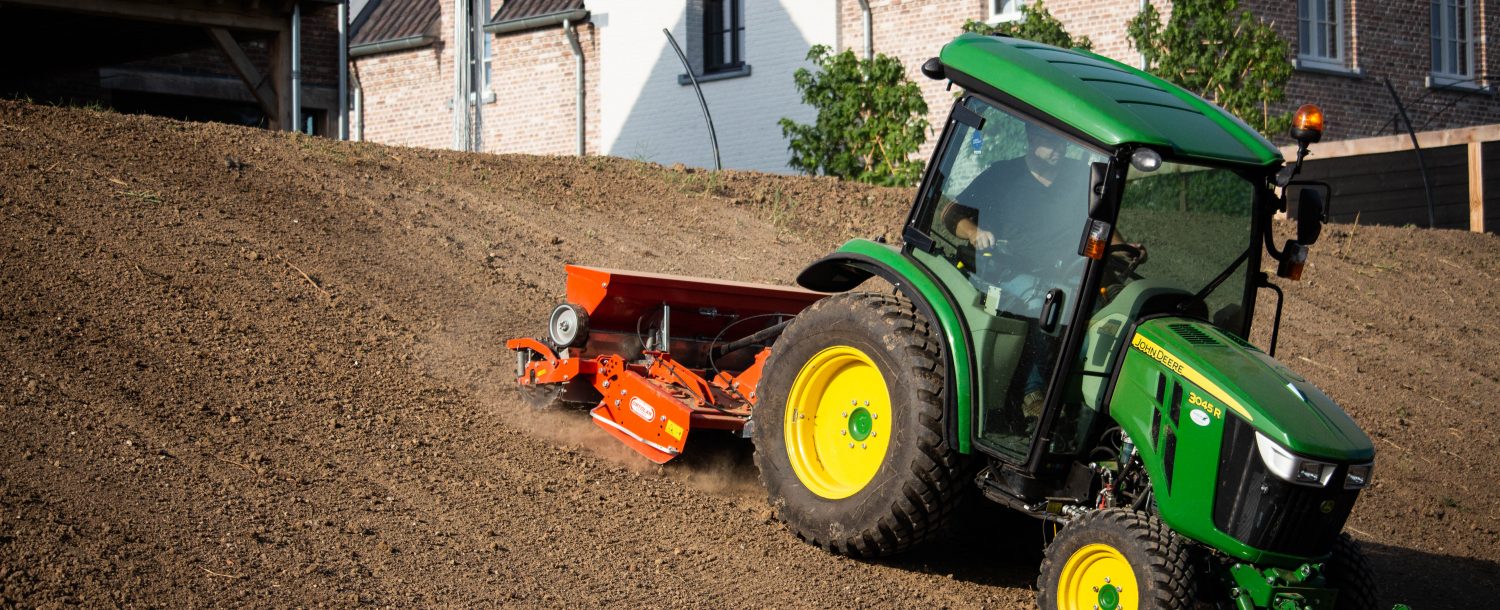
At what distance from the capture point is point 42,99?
701 inches

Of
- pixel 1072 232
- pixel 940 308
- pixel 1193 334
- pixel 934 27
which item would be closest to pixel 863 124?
pixel 934 27

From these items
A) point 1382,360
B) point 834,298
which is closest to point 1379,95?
point 1382,360

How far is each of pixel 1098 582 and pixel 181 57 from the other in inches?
688

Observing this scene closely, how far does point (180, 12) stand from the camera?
1409cm

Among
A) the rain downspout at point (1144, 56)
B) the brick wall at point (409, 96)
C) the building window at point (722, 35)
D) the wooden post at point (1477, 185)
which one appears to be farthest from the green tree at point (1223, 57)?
the brick wall at point (409, 96)

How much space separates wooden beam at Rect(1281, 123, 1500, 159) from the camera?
48.1 ft

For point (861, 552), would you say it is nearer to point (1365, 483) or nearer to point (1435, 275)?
point (1365, 483)

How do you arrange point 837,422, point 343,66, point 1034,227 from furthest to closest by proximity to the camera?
point 343,66 → point 837,422 → point 1034,227

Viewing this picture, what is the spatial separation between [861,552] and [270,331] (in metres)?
3.91

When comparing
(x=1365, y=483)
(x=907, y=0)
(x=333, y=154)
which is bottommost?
(x=1365, y=483)

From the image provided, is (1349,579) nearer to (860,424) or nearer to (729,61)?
(860,424)

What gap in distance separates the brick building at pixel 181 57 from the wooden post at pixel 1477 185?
11786 millimetres

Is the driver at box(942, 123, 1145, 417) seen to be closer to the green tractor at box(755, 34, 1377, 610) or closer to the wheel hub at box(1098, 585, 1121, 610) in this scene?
the green tractor at box(755, 34, 1377, 610)

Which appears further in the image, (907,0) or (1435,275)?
(907,0)
